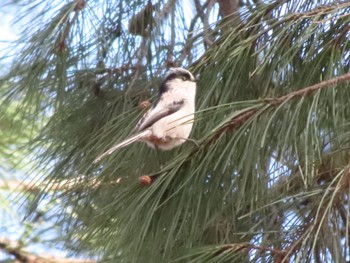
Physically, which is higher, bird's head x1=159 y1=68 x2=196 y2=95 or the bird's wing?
bird's head x1=159 y1=68 x2=196 y2=95

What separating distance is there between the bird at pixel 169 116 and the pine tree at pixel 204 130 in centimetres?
2

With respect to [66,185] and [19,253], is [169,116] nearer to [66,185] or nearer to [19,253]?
[66,185]

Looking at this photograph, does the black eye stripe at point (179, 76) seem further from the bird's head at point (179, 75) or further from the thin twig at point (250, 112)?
the thin twig at point (250, 112)

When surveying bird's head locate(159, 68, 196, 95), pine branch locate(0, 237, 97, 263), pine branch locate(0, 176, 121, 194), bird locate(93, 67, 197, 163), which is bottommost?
pine branch locate(0, 237, 97, 263)

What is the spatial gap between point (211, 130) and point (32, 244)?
1.15 m

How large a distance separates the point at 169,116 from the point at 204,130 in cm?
14

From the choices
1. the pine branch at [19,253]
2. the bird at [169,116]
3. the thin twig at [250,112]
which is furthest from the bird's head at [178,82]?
the pine branch at [19,253]

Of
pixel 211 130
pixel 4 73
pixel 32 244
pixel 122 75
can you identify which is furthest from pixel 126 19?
pixel 32 244

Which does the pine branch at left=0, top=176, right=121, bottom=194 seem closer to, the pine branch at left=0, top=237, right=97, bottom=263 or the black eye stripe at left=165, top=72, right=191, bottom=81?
the black eye stripe at left=165, top=72, right=191, bottom=81

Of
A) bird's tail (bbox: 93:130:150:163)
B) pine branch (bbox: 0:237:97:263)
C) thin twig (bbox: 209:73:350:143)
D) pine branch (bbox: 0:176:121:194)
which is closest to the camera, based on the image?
thin twig (bbox: 209:73:350:143)

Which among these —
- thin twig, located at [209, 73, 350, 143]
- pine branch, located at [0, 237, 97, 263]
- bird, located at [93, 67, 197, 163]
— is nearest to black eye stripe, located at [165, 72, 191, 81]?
bird, located at [93, 67, 197, 163]

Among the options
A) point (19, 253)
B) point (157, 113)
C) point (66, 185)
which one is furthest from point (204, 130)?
point (19, 253)

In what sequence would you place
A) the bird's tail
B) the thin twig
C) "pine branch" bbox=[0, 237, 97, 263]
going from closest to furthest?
the thin twig, the bird's tail, "pine branch" bbox=[0, 237, 97, 263]

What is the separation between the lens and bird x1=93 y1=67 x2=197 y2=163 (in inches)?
64.7
